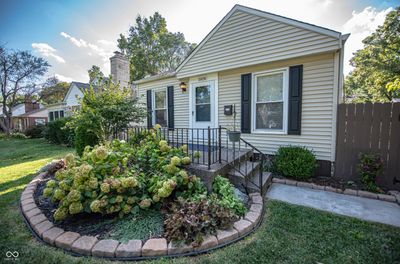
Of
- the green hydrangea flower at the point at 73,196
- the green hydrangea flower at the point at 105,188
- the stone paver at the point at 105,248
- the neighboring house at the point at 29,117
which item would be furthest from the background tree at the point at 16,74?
the stone paver at the point at 105,248

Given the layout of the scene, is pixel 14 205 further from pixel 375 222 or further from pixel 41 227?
pixel 375 222

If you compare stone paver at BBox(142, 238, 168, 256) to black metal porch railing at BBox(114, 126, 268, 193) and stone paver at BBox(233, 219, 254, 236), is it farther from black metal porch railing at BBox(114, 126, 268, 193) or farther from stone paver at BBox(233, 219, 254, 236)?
black metal porch railing at BBox(114, 126, 268, 193)

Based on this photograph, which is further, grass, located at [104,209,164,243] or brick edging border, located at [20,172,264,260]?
grass, located at [104,209,164,243]

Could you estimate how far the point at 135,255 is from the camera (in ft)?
5.73

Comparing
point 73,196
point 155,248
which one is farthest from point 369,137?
point 73,196

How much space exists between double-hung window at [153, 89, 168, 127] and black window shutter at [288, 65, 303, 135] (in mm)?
4168

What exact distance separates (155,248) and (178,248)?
0.23m

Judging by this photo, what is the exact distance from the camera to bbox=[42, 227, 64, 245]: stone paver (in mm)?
1933

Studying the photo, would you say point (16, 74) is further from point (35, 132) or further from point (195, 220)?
point (195, 220)

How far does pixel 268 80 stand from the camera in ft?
15.1

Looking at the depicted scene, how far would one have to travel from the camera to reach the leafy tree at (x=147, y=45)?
1739 centimetres

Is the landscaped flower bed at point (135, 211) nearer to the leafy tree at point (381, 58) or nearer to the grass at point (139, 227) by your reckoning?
the grass at point (139, 227)

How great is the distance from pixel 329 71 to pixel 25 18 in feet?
25.6

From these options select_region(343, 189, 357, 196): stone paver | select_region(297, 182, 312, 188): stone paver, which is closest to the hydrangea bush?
select_region(297, 182, 312, 188): stone paver
